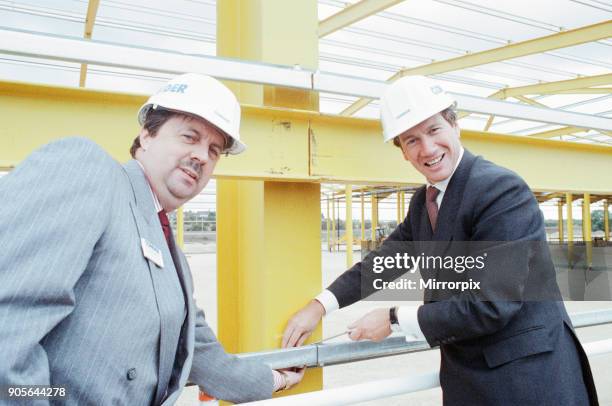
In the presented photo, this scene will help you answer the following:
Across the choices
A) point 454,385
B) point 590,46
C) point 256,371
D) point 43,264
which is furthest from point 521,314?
point 590,46

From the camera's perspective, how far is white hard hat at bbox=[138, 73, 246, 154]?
4.75 ft

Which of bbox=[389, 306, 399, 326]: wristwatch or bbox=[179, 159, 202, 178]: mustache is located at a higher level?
bbox=[179, 159, 202, 178]: mustache

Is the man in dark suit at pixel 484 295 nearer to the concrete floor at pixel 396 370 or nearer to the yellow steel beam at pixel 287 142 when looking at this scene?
the yellow steel beam at pixel 287 142

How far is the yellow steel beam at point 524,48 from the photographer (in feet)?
20.5

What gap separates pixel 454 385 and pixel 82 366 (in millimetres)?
1313

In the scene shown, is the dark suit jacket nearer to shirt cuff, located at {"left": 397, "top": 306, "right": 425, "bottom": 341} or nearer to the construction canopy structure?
shirt cuff, located at {"left": 397, "top": 306, "right": 425, "bottom": 341}

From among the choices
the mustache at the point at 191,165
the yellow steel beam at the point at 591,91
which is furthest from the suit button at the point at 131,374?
the yellow steel beam at the point at 591,91

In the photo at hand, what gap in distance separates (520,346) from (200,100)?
1328 mm

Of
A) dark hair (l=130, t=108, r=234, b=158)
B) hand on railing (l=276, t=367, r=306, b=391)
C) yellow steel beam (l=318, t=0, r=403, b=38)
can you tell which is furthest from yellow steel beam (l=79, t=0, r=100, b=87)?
hand on railing (l=276, t=367, r=306, b=391)

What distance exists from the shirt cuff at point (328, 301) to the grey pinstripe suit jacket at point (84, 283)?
0.91m

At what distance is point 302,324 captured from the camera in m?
2.13

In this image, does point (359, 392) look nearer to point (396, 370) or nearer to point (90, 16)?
point (396, 370)

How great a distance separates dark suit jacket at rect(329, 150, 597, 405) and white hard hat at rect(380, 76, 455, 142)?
0.86 feet

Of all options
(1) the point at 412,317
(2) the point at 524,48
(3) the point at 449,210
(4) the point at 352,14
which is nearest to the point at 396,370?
(1) the point at 412,317
